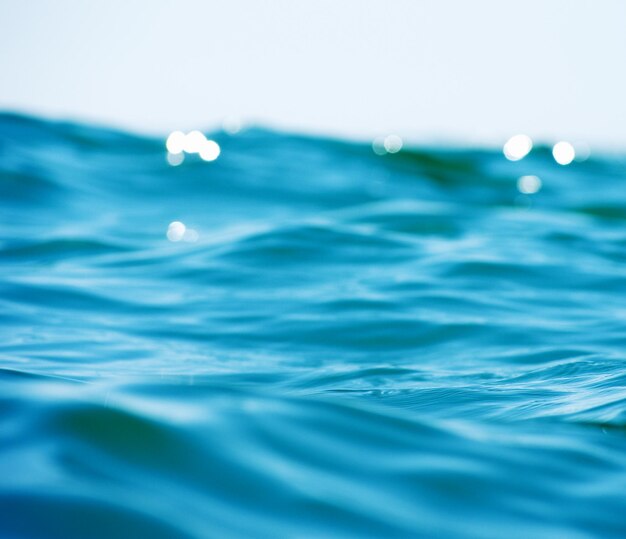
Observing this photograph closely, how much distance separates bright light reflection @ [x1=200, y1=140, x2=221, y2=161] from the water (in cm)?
135

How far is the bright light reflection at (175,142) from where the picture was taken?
11.7 metres

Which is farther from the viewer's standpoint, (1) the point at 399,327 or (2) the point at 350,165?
(2) the point at 350,165

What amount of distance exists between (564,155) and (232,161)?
7.41m

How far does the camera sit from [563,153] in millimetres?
16266

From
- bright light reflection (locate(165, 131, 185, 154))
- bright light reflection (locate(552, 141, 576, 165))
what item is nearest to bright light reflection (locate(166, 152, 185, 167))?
bright light reflection (locate(165, 131, 185, 154))

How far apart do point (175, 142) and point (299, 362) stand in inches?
369

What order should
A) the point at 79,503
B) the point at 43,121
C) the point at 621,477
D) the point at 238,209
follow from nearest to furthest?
the point at 79,503 → the point at 621,477 → the point at 238,209 → the point at 43,121

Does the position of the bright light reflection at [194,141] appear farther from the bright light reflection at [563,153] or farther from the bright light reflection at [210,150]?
the bright light reflection at [563,153]

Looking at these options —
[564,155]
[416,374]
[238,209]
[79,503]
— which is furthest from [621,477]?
[564,155]

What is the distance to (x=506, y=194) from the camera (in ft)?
36.3

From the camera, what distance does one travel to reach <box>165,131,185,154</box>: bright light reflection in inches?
461

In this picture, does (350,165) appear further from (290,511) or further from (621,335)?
(290,511)

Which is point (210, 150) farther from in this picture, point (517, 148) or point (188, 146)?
point (517, 148)

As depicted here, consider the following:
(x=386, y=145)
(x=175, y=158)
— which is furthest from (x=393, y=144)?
(x=175, y=158)
